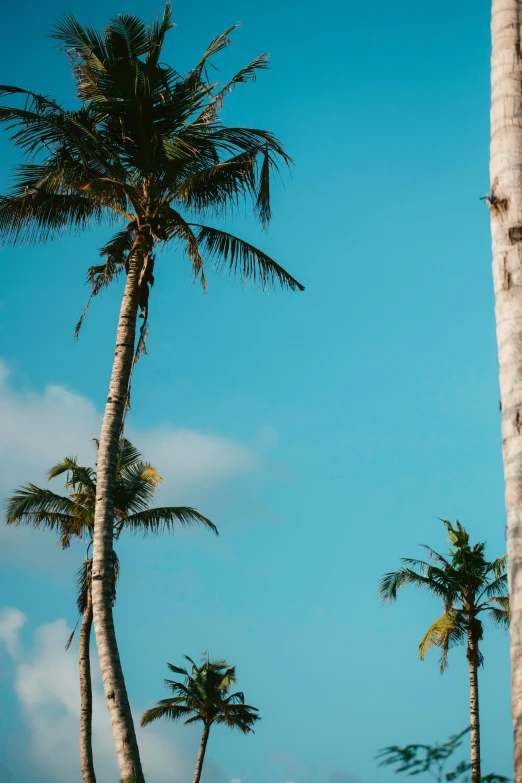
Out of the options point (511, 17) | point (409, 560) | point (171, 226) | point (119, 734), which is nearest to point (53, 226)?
point (171, 226)

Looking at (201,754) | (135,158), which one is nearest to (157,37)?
(135,158)

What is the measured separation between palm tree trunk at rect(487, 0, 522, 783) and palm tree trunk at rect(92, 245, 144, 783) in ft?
21.7

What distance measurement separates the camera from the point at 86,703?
22797 mm

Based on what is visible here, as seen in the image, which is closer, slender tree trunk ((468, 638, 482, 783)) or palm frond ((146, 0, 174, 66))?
palm frond ((146, 0, 174, 66))

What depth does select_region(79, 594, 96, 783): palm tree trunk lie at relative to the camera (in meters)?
22.5

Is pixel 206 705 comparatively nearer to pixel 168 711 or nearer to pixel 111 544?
pixel 168 711

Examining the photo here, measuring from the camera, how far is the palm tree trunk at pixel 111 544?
11.3m

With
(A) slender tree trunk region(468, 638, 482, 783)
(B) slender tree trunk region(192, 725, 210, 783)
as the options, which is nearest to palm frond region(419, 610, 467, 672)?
(A) slender tree trunk region(468, 638, 482, 783)

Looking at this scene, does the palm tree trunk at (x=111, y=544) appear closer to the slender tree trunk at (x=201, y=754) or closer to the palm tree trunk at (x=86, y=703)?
the palm tree trunk at (x=86, y=703)

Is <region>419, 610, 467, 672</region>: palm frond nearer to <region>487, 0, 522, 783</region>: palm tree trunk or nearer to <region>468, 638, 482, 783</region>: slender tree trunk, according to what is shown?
<region>468, 638, 482, 783</region>: slender tree trunk

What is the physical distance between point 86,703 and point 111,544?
39.3 ft

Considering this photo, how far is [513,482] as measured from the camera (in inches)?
228

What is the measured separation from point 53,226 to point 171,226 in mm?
2221

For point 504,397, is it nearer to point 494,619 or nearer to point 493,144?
point 493,144
